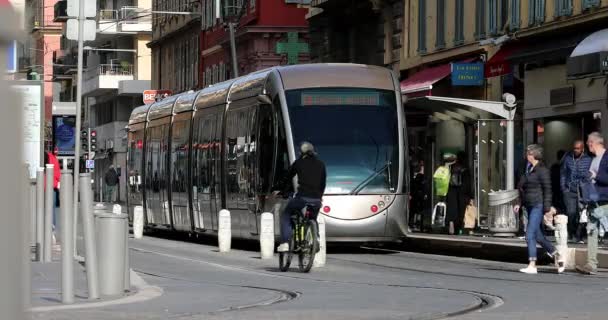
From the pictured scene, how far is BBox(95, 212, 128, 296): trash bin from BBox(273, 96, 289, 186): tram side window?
10.8 meters

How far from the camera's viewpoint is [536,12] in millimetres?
31562

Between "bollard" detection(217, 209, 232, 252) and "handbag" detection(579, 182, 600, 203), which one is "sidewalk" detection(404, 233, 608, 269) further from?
"bollard" detection(217, 209, 232, 252)

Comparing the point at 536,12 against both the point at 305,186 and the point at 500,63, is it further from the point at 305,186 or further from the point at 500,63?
the point at 305,186

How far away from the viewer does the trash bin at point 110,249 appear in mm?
12273

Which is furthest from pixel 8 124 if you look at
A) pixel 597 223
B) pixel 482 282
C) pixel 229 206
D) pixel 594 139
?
pixel 229 206

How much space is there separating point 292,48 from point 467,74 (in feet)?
88.6

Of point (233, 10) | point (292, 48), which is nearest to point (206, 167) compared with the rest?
point (292, 48)

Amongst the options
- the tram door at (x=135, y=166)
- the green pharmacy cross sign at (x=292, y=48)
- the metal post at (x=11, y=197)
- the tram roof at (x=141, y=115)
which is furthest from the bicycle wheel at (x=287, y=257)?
the green pharmacy cross sign at (x=292, y=48)

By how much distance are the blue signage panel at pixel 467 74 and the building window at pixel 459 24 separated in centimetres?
212

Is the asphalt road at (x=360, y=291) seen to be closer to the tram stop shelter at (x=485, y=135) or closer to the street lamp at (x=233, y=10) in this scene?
the tram stop shelter at (x=485, y=135)

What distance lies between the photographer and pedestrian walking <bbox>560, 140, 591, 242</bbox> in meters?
20.9

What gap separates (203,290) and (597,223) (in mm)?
5610

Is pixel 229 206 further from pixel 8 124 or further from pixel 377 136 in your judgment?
pixel 8 124

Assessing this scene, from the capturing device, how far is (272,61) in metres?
61.7
